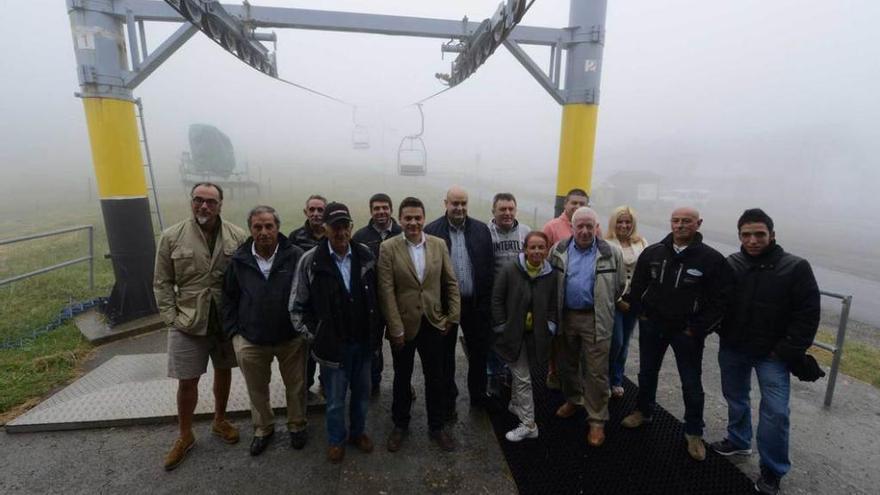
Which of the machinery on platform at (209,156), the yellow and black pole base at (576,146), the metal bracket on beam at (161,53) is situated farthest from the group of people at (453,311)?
the machinery on platform at (209,156)

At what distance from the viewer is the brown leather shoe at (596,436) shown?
3.47 m

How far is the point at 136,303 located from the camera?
19.0ft

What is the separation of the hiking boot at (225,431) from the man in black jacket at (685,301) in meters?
3.66

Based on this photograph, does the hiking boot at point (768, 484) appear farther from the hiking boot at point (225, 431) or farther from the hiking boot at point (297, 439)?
the hiking boot at point (225, 431)

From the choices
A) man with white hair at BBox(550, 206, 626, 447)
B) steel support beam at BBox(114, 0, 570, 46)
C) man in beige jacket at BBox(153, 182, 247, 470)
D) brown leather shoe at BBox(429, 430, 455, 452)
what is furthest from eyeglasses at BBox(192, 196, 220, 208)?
steel support beam at BBox(114, 0, 570, 46)

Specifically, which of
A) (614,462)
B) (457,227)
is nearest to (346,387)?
(457,227)

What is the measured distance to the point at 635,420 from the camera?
3689 millimetres

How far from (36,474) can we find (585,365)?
4484 mm

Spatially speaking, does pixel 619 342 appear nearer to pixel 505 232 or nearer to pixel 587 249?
pixel 587 249

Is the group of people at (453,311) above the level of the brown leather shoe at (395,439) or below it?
above

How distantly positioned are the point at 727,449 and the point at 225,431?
13.9 ft

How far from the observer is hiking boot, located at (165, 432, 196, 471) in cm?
317

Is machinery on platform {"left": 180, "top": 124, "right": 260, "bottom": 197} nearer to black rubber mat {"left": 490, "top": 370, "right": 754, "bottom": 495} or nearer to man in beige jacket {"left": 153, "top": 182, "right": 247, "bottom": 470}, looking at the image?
man in beige jacket {"left": 153, "top": 182, "right": 247, "bottom": 470}

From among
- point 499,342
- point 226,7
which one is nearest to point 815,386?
point 499,342
